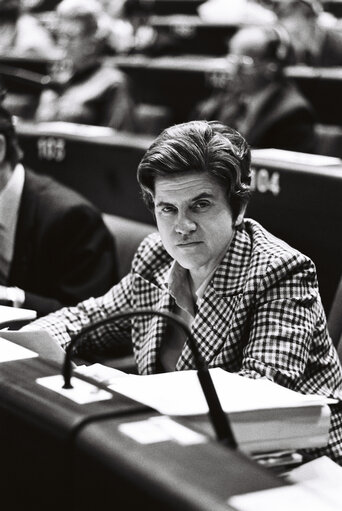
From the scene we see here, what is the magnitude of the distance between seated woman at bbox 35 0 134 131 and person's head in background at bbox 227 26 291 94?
69 centimetres

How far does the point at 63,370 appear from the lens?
97 centimetres

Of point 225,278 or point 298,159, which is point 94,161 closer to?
point 298,159

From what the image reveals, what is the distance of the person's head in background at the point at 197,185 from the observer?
155cm

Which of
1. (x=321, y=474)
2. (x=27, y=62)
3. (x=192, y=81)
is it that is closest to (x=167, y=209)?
(x=321, y=474)

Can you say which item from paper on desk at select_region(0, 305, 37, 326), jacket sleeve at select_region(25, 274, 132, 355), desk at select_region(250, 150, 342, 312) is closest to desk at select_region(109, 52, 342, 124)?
desk at select_region(250, 150, 342, 312)

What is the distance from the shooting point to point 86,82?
4648mm

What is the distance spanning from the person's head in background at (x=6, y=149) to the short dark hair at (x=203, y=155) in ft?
2.31

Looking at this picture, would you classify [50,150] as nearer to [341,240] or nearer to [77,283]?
[77,283]

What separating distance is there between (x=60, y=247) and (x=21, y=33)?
5.09m

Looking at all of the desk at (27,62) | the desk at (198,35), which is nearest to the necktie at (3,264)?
the desk at (198,35)

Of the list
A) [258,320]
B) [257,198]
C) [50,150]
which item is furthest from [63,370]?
[50,150]

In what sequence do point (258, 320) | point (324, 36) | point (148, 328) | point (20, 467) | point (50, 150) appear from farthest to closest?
point (324, 36) → point (50, 150) → point (148, 328) → point (258, 320) → point (20, 467)

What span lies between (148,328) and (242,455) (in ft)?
3.10

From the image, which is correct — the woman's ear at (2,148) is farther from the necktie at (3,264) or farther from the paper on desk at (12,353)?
the paper on desk at (12,353)
